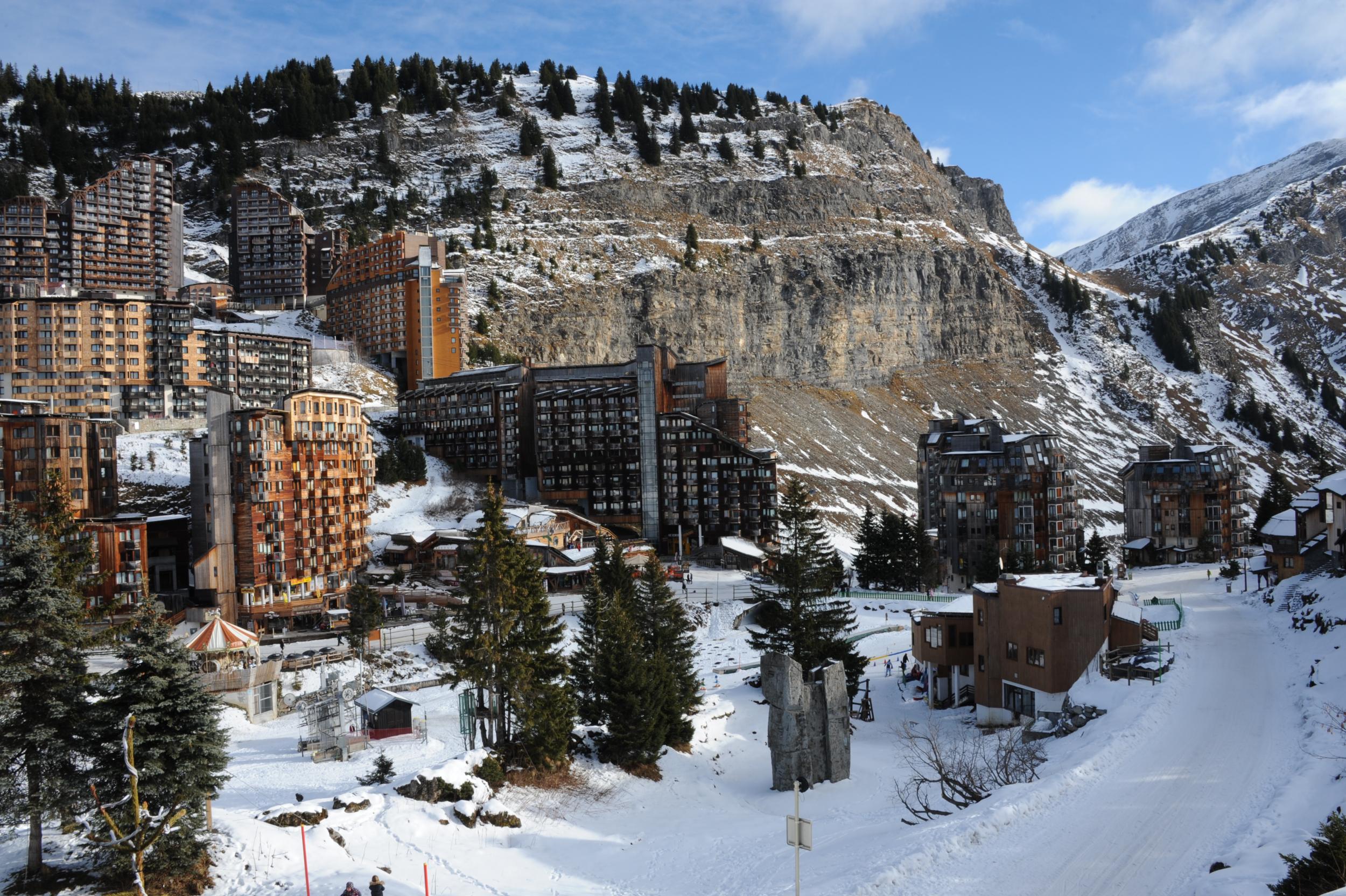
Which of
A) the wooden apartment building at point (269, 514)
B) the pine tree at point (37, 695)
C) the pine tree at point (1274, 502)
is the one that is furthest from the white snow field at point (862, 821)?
the pine tree at point (1274, 502)

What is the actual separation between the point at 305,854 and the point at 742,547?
233ft

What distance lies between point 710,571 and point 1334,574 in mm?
48210

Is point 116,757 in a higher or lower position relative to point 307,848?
higher

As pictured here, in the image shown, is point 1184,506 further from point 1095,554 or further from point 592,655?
point 592,655

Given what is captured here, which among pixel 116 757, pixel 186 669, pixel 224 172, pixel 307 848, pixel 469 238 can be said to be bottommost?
pixel 307 848

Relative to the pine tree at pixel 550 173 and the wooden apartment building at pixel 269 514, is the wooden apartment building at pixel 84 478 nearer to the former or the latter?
the wooden apartment building at pixel 269 514

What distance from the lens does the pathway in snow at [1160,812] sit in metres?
21.1

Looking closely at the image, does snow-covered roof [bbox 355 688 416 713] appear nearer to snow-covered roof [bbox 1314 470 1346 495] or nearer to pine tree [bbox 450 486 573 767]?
pine tree [bbox 450 486 573 767]

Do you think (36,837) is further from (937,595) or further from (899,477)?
(899,477)

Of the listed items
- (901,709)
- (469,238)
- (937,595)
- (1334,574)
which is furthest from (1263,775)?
(469,238)

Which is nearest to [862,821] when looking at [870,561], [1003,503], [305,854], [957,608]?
[305,854]

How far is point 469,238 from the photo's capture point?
166250mm

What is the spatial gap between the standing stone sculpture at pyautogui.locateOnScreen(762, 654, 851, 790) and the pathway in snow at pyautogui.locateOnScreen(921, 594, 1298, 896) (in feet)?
36.5

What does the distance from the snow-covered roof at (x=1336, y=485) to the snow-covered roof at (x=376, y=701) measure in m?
55.7
